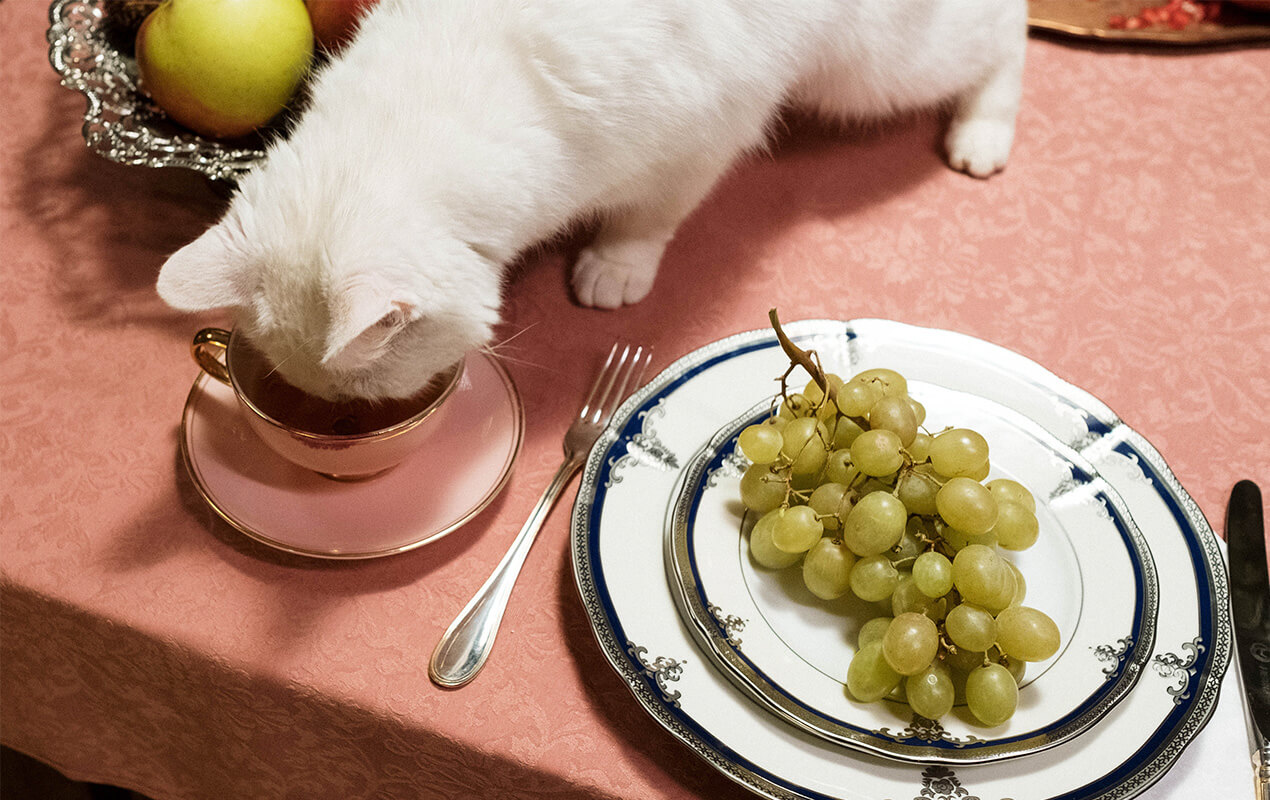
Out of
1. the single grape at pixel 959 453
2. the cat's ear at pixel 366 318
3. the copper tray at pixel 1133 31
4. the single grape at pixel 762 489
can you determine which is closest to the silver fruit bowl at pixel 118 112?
the cat's ear at pixel 366 318

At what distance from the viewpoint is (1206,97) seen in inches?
44.8

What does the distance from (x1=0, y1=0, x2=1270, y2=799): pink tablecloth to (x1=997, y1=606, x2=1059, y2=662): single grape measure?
0.20 metres

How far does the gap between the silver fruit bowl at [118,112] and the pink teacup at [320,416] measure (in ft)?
Result: 0.61

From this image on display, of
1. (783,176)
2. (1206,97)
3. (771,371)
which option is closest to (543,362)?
(771,371)

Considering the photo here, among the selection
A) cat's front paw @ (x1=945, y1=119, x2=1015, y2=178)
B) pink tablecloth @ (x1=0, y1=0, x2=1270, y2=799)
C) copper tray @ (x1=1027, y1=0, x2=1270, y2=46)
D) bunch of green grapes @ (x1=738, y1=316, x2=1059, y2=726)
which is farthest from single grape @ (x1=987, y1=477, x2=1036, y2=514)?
copper tray @ (x1=1027, y1=0, x2=1270, y2=46)

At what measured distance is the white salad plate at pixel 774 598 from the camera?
21.7 inches

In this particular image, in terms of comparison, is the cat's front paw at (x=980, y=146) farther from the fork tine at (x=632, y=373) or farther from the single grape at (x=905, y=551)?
the single grape at (x=905, y=551)

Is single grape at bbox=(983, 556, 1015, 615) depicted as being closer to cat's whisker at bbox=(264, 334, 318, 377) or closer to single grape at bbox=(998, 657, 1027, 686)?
single grape at bbox=(998, 657, 1027, 686)

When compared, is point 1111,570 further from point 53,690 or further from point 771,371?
point 53,690

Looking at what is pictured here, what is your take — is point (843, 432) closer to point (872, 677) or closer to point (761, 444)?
point (761, 444)

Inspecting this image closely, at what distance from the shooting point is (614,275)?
0.91 metres

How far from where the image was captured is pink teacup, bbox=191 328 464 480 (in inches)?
25.6

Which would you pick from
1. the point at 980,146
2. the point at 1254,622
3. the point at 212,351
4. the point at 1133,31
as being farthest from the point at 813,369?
the point at 1133,31

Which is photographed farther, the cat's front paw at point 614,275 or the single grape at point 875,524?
the cat's front paw at point 614,275
